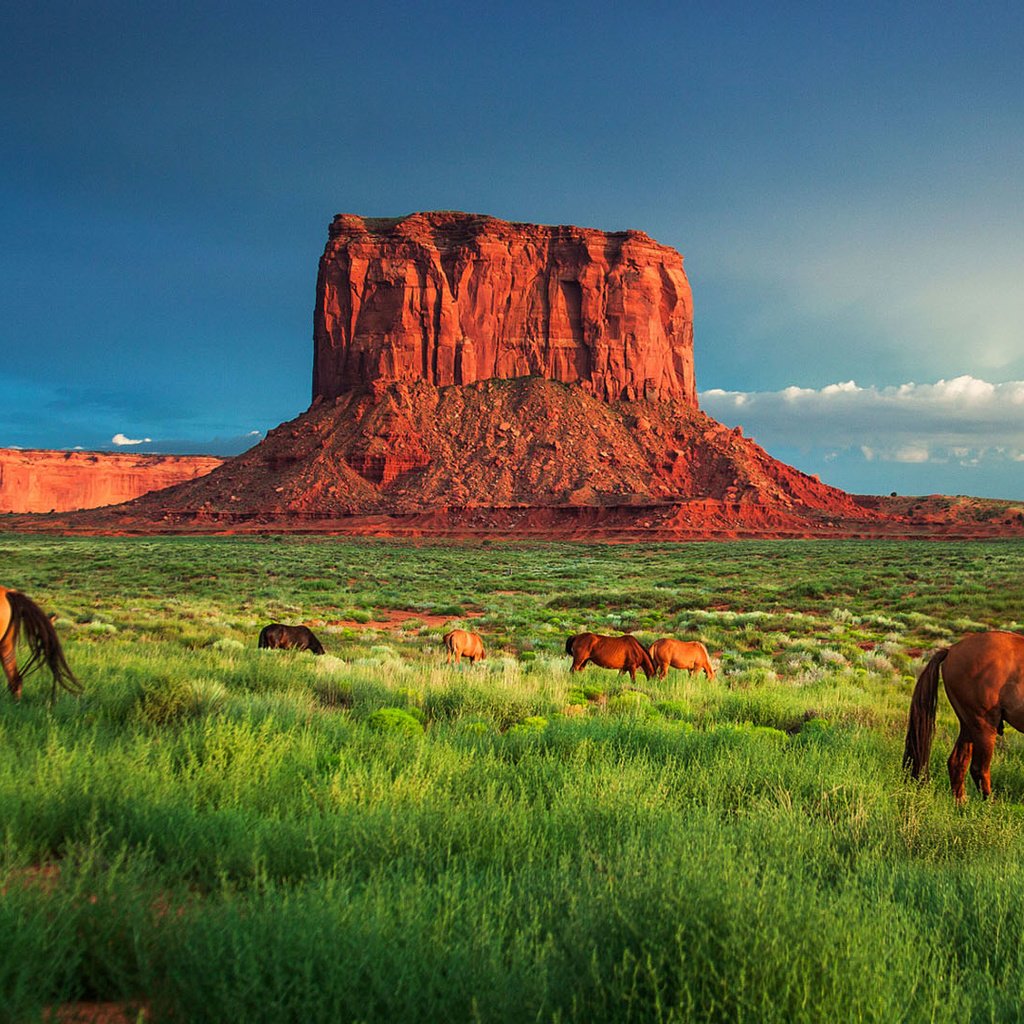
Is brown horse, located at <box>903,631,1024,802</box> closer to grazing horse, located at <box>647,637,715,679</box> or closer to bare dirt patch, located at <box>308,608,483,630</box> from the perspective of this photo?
grazing horse, located at <box>647,637,715,679</box>

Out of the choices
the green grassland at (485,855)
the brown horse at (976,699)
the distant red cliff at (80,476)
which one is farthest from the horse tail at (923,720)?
the distant red cliff at (80,476)

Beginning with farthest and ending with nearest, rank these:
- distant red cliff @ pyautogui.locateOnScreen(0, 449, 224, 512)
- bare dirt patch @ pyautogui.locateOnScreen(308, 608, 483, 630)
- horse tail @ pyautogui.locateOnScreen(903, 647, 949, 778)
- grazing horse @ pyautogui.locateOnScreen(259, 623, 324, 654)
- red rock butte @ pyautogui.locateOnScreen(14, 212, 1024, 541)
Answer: distant red cliff @ pyautogui.locateOnScreen(0, 449, 224, 512) < red rock butte @ pyautogui.locateOnScreen(14, 212, 1024, 541) < bare dirt patch @ pyautogui.locateOnScreen(308, 608, 483, 630) < grazing horse @ pyautogui.locateOnScreen(259, 623, 324, 654) < horse tail @ pyautogui.locateOnScreen(903, 647, 949, 778)

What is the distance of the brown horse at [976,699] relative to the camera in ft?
18.4

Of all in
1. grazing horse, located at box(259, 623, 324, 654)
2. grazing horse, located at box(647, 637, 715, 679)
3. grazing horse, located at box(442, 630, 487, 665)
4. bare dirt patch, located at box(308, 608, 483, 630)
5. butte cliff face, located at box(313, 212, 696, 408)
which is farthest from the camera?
butte cliff face, located at box(313, 212, 696, 408)

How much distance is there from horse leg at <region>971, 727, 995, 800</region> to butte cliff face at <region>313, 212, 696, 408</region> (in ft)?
346

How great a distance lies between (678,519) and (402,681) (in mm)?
74540

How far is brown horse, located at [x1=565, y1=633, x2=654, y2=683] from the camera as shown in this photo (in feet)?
36.3

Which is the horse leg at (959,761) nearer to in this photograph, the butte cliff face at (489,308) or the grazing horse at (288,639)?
the grazing horse at (288,639)

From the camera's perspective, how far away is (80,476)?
171625 millimetres

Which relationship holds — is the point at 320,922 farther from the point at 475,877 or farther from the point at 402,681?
the point at 402,681

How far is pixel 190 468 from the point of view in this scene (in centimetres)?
18262

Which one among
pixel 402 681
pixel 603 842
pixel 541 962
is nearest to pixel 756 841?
pixel 603 842

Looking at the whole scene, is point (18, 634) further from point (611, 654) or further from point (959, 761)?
point (959, 761)

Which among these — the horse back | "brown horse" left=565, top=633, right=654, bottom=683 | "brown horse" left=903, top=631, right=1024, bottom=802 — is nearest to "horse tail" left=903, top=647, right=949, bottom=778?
"brown horse" left=903, top=631, right=1024, bottom=802
